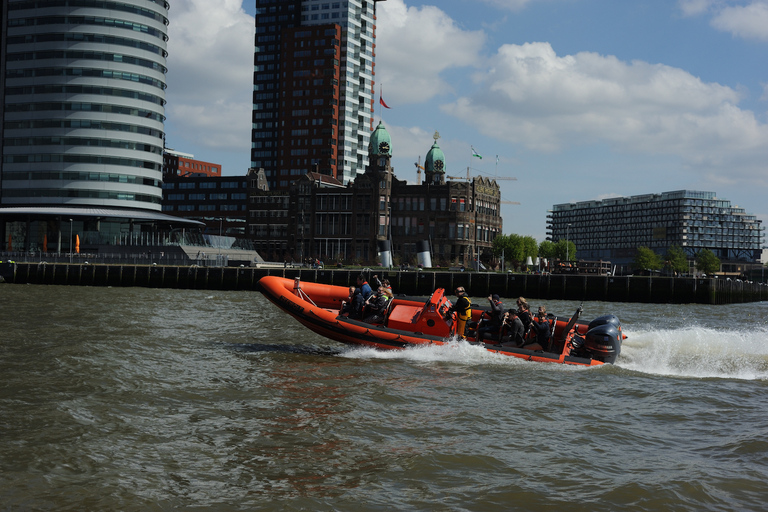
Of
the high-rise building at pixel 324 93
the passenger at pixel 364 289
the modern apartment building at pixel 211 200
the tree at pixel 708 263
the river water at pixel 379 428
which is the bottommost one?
the river water at pixel 379 428

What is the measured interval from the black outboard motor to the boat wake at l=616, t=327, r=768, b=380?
3.17 ft

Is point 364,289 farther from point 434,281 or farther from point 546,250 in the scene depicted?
point 546,250

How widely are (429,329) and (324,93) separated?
14213 centimetres

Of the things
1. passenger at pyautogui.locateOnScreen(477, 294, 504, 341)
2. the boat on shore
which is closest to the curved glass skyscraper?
the boat on shore

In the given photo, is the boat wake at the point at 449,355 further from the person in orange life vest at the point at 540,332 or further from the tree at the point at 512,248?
the tree at the point at 512,248

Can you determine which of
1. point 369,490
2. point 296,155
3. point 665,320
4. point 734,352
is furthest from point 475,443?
point 296,155

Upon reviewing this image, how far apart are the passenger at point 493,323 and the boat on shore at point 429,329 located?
220mm

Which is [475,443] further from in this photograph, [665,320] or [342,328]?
[665,320]

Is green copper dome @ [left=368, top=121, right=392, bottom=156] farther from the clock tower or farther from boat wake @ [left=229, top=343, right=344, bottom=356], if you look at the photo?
boat wake @ [left=229, top=343, right=344, bottom=356]

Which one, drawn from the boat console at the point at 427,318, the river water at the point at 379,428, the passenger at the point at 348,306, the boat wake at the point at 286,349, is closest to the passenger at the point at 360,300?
the passenger at the point at 348,306

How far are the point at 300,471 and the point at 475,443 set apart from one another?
2.94m

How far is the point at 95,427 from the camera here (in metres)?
11.1

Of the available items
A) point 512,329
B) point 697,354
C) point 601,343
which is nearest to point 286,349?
point 512,329

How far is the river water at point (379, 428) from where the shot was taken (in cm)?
847
